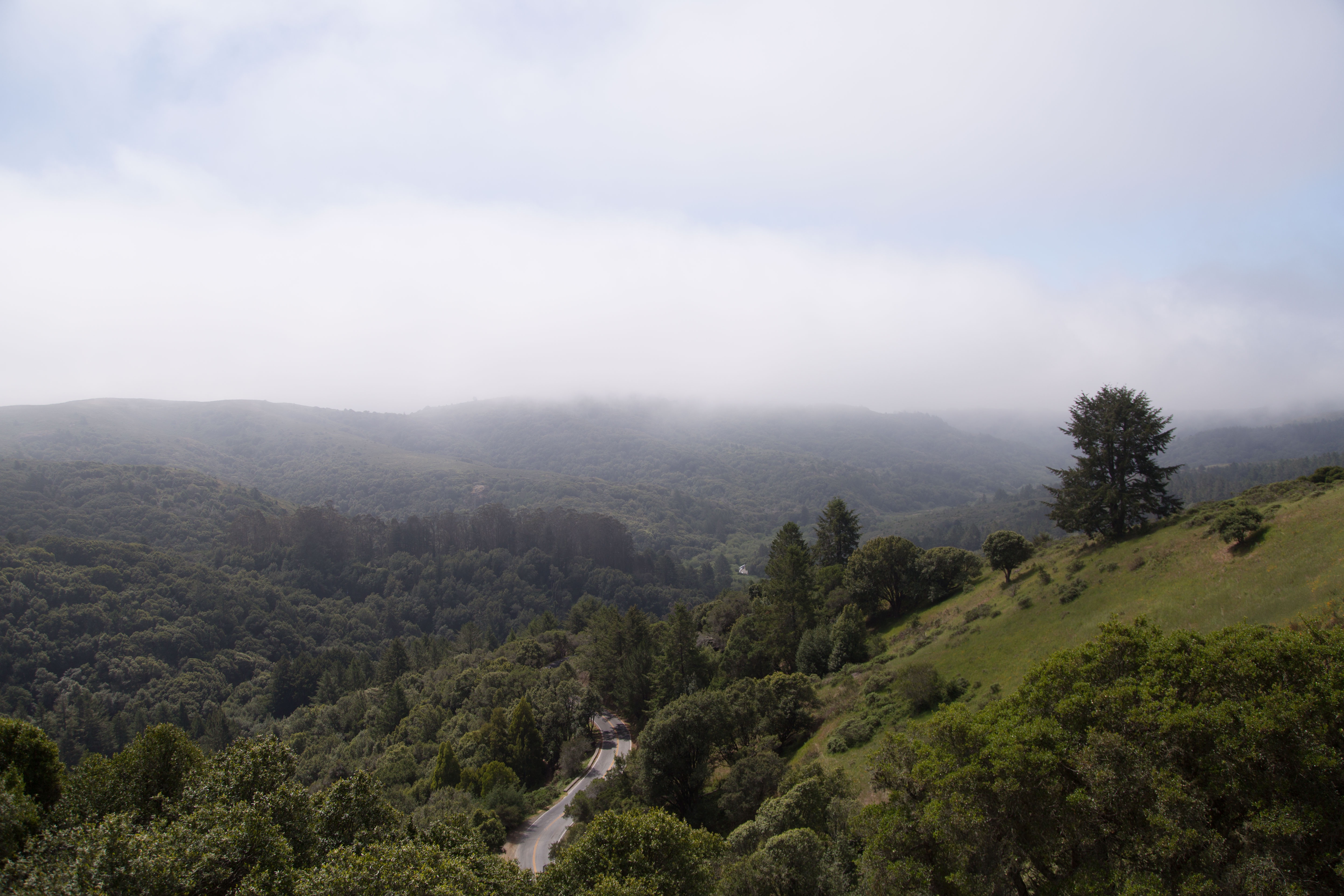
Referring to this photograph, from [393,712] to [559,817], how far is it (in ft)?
124

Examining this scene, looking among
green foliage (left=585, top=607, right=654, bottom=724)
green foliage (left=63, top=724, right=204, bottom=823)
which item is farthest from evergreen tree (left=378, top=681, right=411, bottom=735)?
green foliage (left=63, top=724, right=204, bottom=823)

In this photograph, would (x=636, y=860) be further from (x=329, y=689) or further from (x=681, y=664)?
(x=329, y=689)

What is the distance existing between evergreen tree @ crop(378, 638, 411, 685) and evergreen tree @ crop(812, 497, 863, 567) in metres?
68.1

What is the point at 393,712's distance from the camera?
6812cm

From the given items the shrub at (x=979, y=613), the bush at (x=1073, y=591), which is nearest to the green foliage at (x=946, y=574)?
the shrub at (x=979, y=613)

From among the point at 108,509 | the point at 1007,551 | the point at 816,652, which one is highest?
the point at 1007,551

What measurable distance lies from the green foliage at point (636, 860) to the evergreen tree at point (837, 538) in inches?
1996

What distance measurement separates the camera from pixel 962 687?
32656 mm

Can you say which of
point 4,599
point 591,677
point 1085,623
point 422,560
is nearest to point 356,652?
point 422,560

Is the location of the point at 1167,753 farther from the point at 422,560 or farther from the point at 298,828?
the point at 422,560

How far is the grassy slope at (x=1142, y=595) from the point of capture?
2425cm

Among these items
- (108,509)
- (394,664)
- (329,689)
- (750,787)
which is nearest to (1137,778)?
(750,787)

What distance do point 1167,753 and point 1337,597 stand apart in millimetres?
14416

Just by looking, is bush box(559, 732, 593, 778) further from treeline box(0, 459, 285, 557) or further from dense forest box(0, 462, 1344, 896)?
treeline box(0, 459, 285, 557)
